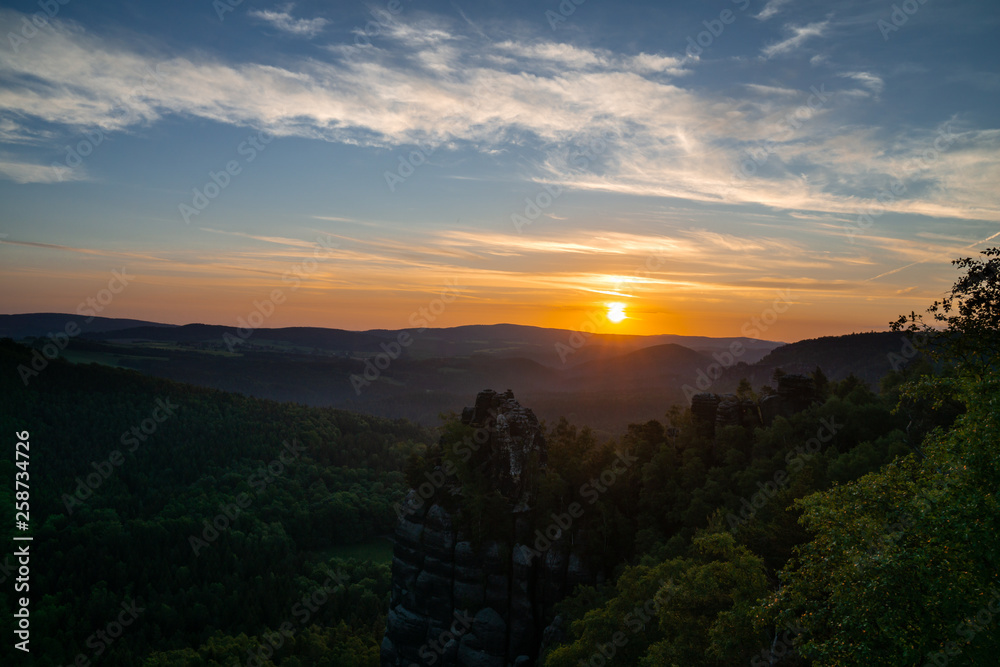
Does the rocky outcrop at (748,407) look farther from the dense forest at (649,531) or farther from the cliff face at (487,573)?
the cliff face at (487,573)

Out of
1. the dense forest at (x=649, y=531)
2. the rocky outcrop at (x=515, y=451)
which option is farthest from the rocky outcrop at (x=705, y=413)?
the rocky outcrop at (x=515, y=451)

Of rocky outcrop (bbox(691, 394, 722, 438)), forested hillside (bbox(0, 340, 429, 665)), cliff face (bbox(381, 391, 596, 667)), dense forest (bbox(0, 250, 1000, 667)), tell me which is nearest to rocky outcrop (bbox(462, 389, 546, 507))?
cliff face (bbox(381, 391, 596, 667))

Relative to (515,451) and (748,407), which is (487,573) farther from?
(748,407)

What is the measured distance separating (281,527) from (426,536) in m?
→ 94.2

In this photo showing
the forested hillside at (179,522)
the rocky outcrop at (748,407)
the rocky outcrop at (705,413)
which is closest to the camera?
the rocky outcrop at (748,407)

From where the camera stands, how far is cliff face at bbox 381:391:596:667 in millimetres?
49812

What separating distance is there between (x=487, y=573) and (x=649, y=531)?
50.6 ft

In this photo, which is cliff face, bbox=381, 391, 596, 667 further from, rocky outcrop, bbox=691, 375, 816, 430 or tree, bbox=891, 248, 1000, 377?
tree, bbox=891, 248, 1000, 377

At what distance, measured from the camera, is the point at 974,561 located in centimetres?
1440

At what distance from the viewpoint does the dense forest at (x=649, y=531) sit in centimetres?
1507

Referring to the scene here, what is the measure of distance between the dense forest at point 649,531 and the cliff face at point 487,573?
5.63 feet

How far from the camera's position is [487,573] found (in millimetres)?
51281

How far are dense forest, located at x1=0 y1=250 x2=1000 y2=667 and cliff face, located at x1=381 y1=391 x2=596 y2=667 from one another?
67.6 inches

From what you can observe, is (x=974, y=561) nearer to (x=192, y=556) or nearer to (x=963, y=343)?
(x=963, y=343)
